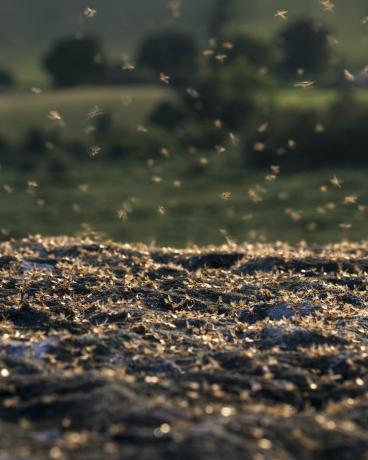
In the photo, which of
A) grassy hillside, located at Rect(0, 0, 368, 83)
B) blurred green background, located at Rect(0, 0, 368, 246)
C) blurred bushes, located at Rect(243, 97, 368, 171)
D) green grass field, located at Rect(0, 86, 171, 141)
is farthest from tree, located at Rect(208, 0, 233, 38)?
blurred bushes, located at Rect(243, 97, 368, 171)

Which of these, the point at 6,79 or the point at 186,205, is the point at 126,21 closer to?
the point at 6,79

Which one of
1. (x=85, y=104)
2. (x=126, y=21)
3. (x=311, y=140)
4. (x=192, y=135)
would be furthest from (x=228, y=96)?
(x=126, y=21)

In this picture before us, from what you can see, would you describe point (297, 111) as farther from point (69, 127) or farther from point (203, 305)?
point (203, 305)

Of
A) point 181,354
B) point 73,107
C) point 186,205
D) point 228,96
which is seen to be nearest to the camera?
point 181,354

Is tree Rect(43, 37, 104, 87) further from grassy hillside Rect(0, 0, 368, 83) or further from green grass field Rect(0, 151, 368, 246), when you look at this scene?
green grass field Rect(0, 151, 368, 246)

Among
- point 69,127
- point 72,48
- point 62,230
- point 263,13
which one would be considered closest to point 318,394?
point 62,230

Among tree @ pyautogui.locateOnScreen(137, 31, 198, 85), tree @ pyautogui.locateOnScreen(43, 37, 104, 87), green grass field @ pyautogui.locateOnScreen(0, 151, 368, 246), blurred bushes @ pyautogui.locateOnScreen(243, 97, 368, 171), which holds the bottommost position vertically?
green grass field @ pyautogui.locateOnScreen(0, 151, 368, 246)

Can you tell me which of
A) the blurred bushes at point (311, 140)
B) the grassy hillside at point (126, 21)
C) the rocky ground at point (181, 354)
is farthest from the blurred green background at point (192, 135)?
the rocky ground at point (181, 354)
